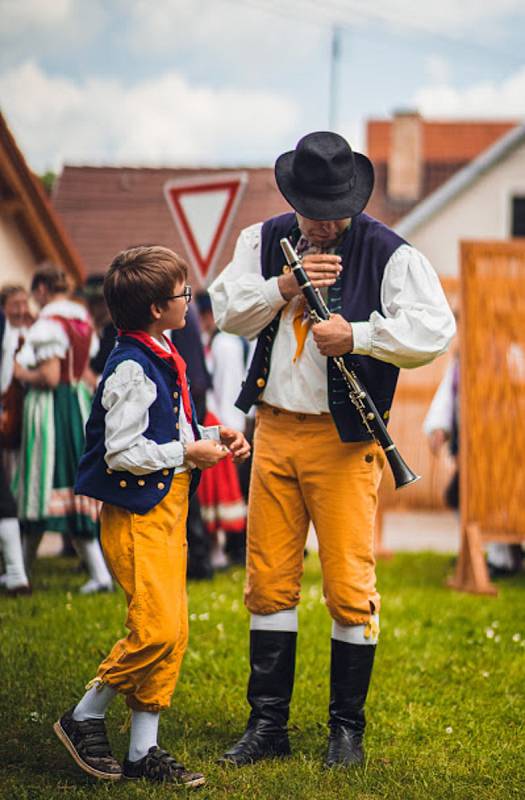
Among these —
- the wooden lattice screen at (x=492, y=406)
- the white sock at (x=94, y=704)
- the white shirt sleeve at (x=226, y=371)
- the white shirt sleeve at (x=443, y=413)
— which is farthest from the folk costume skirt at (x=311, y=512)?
the white shirt sleeve at (x=443, y=413)

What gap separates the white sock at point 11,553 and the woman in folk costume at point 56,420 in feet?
0.90

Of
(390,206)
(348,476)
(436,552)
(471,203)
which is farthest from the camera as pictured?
(390,206)

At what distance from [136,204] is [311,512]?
6.06 m

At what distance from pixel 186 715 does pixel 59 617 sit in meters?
1.82

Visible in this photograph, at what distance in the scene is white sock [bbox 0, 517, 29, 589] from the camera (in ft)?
25.6

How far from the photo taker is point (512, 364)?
8656mm

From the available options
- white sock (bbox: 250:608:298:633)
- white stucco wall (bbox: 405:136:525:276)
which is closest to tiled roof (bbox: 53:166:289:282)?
white sock (bbox: 250:608:298:633)

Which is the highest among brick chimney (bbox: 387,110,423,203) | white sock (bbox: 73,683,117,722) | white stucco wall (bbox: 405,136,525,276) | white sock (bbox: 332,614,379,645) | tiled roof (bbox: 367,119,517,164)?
tiled roof (bbox: 367,119,517,164)

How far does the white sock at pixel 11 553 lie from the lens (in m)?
7.80

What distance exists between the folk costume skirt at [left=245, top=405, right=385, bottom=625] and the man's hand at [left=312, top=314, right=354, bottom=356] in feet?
1.16

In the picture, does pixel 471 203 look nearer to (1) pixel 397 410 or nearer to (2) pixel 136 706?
(1) pixel 397 410

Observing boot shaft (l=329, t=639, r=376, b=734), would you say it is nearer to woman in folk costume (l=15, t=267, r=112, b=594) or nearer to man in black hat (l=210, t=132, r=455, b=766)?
man in black hat (l=210, t=132, r=455, b=766)

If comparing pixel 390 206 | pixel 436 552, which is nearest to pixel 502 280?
pixel 436 552

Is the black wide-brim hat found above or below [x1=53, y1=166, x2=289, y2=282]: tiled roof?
below
